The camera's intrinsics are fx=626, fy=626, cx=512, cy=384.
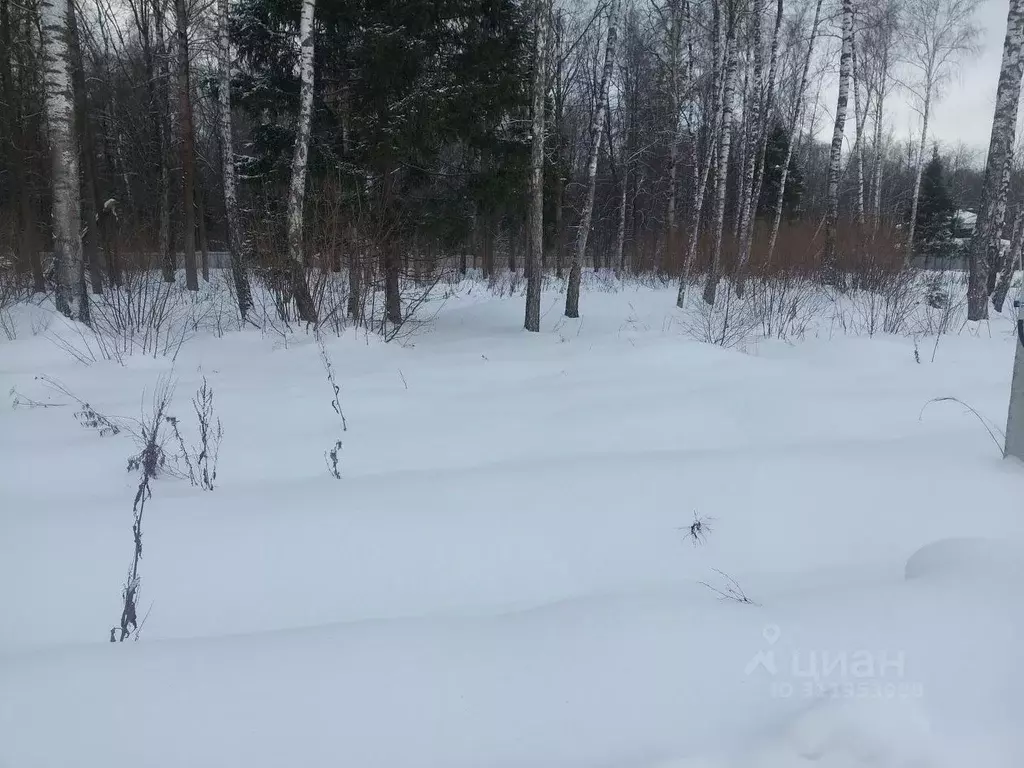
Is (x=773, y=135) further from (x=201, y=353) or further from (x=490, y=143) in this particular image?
(x=201, y=353)

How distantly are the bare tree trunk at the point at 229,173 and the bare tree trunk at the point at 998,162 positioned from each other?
38.0 ft

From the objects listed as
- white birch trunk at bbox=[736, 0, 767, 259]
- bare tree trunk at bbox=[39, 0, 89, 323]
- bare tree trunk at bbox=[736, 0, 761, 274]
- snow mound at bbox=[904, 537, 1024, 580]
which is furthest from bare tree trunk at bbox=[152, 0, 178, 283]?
snow mound at bbox=[904, 537, 1024, 580]

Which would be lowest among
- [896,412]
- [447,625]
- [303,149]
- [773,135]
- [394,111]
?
[447,625]

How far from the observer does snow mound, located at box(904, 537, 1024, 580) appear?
2168 millimetres

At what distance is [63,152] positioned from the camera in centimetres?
718

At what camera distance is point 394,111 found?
29.9 feet

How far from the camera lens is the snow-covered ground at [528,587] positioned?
1.62 metres

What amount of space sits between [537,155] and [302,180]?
337 centimetres

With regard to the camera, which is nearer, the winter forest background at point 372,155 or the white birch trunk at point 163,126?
the winter forest background at point 372,155

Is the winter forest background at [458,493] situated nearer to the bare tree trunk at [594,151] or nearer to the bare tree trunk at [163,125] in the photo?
the bare tree trunk at [594,151]

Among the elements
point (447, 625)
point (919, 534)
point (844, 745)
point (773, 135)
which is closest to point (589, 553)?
point (447, 625)

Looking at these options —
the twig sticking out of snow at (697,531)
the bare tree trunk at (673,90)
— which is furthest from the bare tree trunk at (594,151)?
the twig sticking out of snow at (697,531)

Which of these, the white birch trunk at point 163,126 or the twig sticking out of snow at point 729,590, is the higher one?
the white birch trunk at point 163,126

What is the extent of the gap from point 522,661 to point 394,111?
8.84 meters
